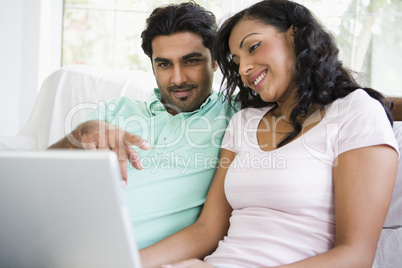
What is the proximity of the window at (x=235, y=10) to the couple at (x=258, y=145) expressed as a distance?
817mm

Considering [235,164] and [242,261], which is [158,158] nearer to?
[235,164]

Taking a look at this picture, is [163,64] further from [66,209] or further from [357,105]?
[66,209]

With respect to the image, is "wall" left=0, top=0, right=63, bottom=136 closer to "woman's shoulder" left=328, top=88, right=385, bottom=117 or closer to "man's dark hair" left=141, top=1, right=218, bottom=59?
"man's dark hair" left=141, top=1, right=218, bottom=59

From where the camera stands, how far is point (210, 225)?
123 centimetres

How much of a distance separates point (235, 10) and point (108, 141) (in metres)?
1.62

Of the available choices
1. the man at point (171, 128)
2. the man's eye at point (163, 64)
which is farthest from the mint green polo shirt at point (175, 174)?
the man's eye at point (163, 64)

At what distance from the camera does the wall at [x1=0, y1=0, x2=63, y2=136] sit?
259 cm

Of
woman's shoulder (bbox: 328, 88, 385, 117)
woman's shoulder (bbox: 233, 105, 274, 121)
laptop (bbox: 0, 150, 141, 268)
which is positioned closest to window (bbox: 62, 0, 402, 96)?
woman's shoulder (bbox: 233, 105, 274, 121)


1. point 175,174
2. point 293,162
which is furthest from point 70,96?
point 293,162

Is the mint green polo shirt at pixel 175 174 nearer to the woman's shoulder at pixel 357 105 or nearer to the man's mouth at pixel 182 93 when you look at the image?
the man's mouth at pixel 182 93

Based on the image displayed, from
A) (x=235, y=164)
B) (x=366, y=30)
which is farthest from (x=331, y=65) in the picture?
(x=366, y=30)

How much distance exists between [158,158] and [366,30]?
62.1 inches

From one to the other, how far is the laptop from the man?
0.40 meters

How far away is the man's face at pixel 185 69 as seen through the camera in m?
1.56
